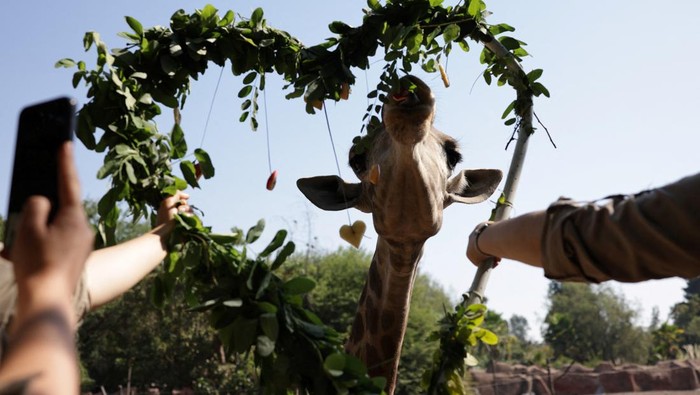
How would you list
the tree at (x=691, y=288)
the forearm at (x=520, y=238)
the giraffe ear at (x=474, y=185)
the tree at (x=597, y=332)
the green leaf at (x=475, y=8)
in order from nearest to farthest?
the forearm at (x=520, y=238), the green leaf at (x=475, y=8), the giraffe ear at (x=474, y=185), the tree at (x=597, y=332), the tree at (x=691, y=288)

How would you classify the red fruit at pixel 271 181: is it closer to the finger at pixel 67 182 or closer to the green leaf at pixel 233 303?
the green leaf at pixel 233 303

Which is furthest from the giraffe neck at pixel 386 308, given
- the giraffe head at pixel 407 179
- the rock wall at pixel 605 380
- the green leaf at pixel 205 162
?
the rock wall at pixel 605 380

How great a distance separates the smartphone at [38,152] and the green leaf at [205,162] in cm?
134

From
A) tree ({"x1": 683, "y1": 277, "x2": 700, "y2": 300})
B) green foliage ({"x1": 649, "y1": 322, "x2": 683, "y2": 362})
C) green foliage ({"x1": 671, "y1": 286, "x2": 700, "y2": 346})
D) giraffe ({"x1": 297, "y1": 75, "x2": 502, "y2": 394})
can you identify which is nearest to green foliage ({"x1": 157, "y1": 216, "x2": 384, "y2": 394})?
giraffe ({"x1": 297, "y1": 75, "x2": 502, "y2": 394})

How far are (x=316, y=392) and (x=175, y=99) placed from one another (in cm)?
139

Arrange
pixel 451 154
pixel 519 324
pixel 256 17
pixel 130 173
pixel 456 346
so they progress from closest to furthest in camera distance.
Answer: pixel 130 173, pixel 456 346, pixel 256 17, pixel 451 154, pixel 519 324

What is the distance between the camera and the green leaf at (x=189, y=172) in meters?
2.60

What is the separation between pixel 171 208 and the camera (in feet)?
7.99

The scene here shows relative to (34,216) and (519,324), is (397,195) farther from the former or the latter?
(519,324)

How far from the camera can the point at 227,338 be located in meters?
2.33

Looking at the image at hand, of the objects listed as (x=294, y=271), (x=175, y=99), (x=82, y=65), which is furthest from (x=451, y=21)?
(x=294, y=271)

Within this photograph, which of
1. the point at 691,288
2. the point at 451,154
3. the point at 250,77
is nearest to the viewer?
the point at 250,77

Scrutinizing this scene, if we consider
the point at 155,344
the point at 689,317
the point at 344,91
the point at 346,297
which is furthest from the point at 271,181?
the point at 689,317

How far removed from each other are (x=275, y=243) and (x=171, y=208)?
0.35 metres
